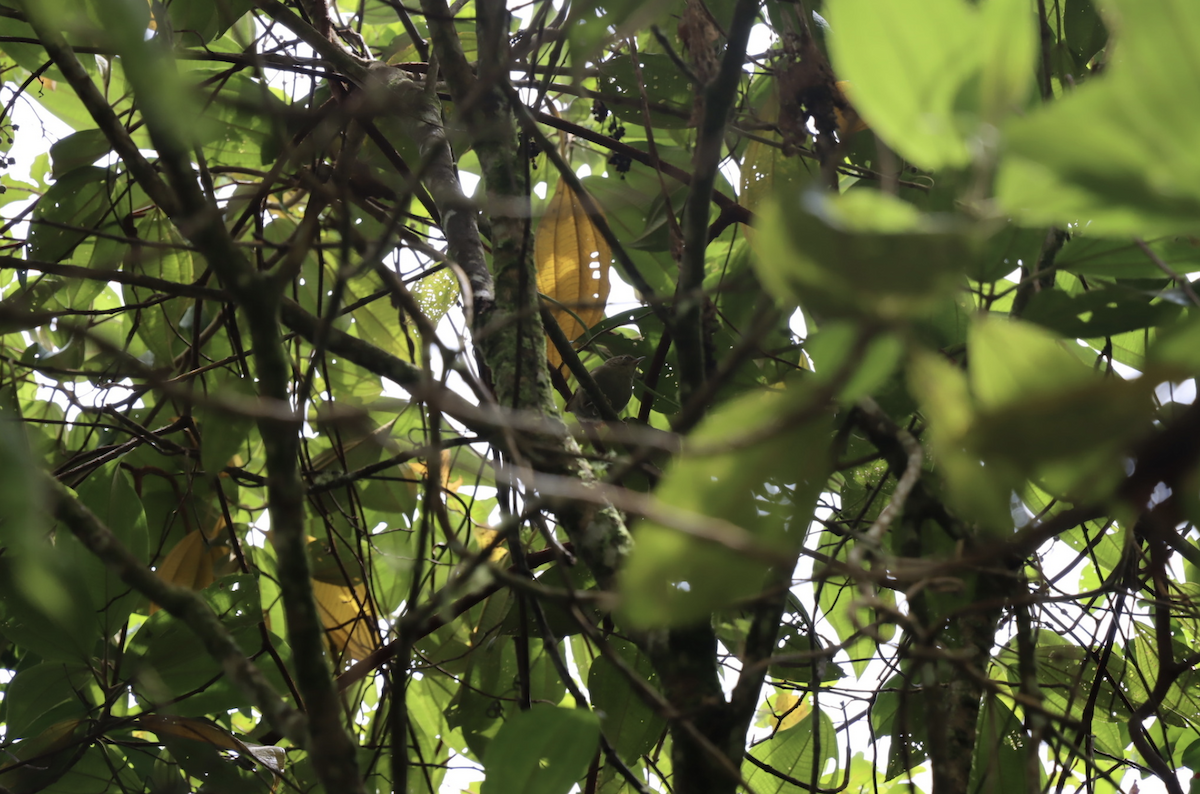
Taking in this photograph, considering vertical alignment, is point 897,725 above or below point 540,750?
above

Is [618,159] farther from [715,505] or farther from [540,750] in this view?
[715,505]

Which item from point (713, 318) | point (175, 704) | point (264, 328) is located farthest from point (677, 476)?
point (175, 704)

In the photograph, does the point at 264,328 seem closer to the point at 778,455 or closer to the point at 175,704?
the point at 778,455

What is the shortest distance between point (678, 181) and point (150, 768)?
1204 millimetres

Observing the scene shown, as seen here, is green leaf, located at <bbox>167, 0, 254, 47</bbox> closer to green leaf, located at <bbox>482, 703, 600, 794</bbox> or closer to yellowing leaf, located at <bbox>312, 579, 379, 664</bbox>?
yellowing leaf, located at <bbox>312, 579, 379, 664</bbox>

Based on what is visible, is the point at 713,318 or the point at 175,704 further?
the point at 175,704

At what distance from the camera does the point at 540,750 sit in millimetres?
581

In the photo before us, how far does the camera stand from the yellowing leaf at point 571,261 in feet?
4.20

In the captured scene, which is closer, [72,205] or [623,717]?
[623,717]

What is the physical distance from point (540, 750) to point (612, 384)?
1028 millimetres

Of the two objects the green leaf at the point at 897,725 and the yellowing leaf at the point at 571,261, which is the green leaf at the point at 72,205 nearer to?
the yellowing leaf at the point at 571,261

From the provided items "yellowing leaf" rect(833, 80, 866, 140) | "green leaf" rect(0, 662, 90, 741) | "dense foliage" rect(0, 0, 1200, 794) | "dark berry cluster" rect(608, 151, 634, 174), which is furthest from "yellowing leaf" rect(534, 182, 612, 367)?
"green leaf" rect(0, 662, 90, 741)

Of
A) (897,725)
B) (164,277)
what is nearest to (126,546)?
(164,277)

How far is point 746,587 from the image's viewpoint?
0.31m
